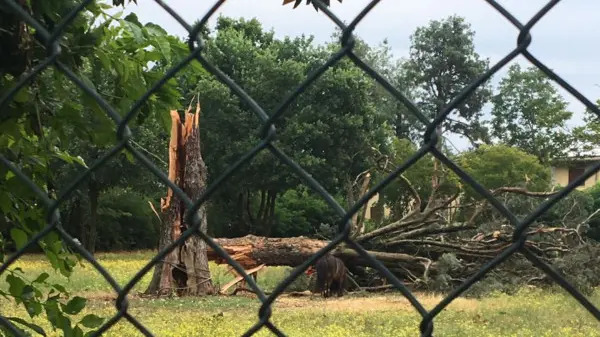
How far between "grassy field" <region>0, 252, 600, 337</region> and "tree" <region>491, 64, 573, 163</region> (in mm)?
17086

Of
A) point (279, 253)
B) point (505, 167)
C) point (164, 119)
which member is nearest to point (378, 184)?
point (164, 119)

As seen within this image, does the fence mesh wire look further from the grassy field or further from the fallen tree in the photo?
the fallen tree

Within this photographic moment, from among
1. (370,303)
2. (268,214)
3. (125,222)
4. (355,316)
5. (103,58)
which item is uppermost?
(268,214)

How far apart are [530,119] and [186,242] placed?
2079 centimetres

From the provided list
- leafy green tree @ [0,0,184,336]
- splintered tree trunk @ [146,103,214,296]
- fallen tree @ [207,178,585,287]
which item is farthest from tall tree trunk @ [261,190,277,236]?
leafy green tree @ [0,0,184,336]

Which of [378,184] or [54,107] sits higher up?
[54,107]

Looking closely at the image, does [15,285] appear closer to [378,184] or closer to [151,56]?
[151,56]

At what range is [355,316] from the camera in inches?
287

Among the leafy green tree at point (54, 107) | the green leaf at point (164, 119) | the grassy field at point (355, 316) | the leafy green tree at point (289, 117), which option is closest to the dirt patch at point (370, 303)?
the grassy field at point (355, 316)

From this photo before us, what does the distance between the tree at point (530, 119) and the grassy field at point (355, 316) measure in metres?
17.1

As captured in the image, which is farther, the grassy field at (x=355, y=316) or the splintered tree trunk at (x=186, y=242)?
the splintered tree trunk at (x=186, y=242)

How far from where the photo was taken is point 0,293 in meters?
1.52

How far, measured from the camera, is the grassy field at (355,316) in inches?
245

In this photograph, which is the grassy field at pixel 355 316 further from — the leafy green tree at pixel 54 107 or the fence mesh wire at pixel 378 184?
the fence mesh wire at pixel 378 184
